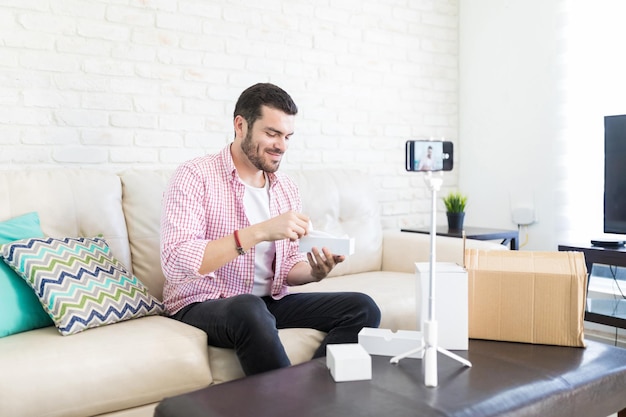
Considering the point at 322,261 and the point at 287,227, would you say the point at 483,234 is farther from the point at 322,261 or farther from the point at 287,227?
the point at 287,227

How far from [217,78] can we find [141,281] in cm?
103

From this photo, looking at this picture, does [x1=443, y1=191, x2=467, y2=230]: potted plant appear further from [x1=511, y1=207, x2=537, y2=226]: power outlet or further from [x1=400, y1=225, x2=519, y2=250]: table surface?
[x1=511, y1=207, x2=537, y2=226]: power outlet

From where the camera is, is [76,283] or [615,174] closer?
[76,283]

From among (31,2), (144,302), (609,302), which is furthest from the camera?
(609,302)

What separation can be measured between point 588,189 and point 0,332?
9.00 ft

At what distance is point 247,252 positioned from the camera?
79.7 inches

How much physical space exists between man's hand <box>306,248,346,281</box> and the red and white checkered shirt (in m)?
0.16

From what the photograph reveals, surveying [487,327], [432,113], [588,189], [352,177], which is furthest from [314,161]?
[487,327]

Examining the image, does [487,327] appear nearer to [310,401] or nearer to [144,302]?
[310,401]

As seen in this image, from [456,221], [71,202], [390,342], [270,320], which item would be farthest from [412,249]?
[71,202]

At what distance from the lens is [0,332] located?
5.59 ft

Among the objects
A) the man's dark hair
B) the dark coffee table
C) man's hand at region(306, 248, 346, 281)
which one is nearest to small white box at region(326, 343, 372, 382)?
the dark coffee table

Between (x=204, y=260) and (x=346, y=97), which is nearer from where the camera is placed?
(x=204, y=260)

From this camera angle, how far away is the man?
1.76 metres
